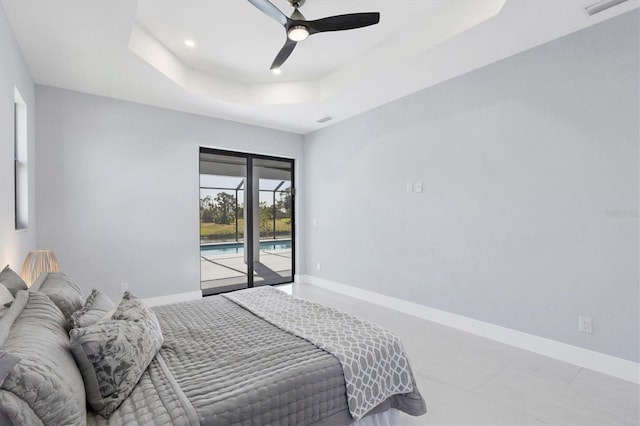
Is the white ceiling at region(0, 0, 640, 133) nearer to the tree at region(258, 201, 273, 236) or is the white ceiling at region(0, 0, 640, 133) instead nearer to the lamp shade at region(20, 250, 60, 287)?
the tree at region(258, 201, 273, 236)

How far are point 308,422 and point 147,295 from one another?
11.5 feet

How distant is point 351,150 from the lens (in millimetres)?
4723

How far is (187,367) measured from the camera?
4.76 feet

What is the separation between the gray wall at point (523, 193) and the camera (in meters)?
2.39

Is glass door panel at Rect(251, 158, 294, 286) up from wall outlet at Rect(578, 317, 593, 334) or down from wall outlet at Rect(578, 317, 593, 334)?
up

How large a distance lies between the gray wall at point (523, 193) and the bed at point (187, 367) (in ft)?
6.02

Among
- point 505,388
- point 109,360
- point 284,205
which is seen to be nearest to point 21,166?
point 109,360

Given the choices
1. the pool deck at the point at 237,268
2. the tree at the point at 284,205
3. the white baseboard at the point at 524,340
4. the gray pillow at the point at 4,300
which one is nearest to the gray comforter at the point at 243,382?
the gray pillow at the point at 4,300

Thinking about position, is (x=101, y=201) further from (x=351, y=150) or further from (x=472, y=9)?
(x=472, y=9)

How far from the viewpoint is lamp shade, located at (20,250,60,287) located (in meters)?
2.61

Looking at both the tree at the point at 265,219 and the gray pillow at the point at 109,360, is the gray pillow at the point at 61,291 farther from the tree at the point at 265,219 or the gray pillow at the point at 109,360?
the tree at the point at 265,219

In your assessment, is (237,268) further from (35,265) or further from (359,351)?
(359,351)

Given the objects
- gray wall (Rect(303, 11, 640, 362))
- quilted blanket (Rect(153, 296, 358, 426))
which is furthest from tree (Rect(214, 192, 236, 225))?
A: quilted blanket (Rect(153, 296, 358, 426))

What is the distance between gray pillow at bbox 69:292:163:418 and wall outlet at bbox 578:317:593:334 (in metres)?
3.14
